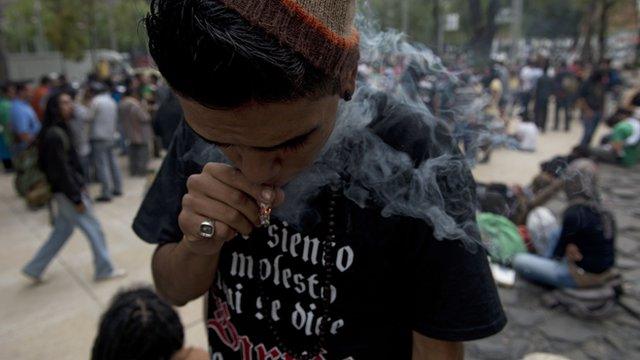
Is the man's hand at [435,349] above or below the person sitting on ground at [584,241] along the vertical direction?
above

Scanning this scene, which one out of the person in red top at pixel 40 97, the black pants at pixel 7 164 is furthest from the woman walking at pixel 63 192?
the black pants at pixel 7 164

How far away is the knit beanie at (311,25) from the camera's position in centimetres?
65

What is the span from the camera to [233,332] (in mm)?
1138

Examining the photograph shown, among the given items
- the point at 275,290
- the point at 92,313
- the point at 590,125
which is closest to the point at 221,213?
the point at 275,290

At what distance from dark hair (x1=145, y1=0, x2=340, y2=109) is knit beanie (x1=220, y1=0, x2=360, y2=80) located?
0.04ft

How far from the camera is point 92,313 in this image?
3799 millimetres

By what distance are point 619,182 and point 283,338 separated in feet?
26.7

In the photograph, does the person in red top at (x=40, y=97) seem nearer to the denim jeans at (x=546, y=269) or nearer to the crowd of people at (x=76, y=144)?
the crowd of people at (x=76, y=144)

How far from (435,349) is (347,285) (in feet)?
0.74

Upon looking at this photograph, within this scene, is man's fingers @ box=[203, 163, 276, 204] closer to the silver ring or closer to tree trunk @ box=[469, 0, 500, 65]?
the silver ring

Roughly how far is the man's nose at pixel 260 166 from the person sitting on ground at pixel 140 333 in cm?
122

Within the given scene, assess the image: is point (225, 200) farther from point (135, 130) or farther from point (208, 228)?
point (135, 130)

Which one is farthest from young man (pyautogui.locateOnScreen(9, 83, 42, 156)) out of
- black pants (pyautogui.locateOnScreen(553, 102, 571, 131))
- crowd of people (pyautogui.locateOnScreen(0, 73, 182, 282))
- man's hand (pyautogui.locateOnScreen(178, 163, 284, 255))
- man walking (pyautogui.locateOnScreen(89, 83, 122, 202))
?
black pants (pyautogui.locateOnScreen(553, 102, 571, 131))

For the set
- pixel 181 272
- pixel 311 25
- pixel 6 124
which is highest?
pixel 311 25
